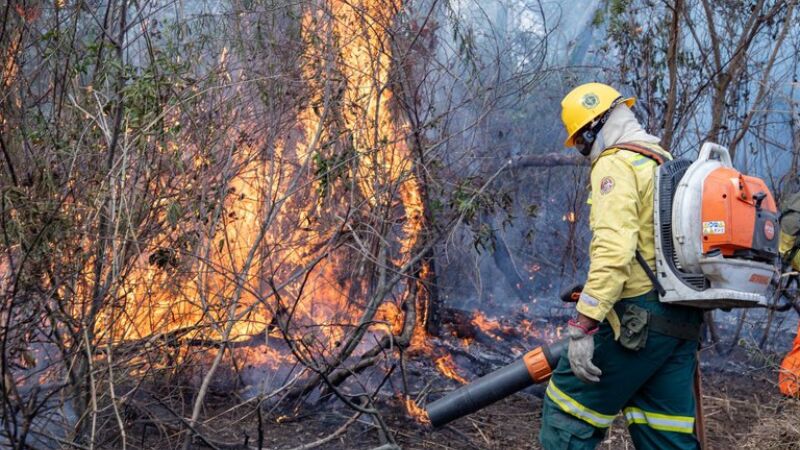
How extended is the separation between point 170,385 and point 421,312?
8.79 feet

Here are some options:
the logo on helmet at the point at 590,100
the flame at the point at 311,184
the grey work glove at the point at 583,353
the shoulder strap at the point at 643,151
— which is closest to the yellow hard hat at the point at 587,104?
the logo on helmet at the point at 590,100

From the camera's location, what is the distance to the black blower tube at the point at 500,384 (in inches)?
160

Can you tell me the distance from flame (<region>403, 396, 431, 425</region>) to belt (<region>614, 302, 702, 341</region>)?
1.93 metres

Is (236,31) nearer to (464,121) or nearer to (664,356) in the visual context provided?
(464,121)

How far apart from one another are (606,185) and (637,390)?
944 mm

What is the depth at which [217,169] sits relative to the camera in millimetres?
5156

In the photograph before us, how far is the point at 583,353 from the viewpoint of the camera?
3.59 m

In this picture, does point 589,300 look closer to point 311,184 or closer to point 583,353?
point 583,353

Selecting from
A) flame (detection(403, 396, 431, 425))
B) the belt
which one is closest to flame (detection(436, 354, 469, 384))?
flame (detection(403, 396, 431, 425))

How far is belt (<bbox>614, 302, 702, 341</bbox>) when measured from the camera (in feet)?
12.1

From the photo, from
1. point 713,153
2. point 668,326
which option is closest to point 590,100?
point 713,153

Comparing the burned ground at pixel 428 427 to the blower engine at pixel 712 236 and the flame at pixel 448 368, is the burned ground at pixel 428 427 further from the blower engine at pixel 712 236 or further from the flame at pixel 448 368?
the blower engine at pixel 712 236

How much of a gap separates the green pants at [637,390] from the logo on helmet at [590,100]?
2.96 feet

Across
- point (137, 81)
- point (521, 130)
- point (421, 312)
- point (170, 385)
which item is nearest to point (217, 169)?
point (137, 81)
